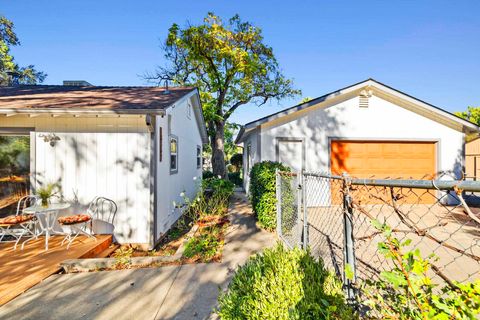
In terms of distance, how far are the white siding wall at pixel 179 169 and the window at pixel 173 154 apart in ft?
0.56

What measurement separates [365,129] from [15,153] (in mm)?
11140

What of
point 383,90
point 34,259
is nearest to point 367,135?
point 383,90

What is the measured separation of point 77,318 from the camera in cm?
289

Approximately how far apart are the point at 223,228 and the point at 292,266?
14.2 feet

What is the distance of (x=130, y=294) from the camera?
11.1 feet

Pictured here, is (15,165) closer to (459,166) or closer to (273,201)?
(273,201)

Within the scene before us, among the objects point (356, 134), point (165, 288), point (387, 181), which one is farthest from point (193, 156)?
point (387, 181)

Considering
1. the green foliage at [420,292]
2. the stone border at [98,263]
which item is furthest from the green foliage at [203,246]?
the green foliage at [420,292]

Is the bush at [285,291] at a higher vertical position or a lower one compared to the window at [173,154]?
lower

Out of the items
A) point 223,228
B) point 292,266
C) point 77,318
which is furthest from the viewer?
point 223,228

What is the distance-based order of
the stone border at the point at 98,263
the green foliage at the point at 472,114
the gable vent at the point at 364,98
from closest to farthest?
1. the stone border at the point at 98,263
2. the gable vent at the point at 364,98
3. the green foliage at the point at 472,114

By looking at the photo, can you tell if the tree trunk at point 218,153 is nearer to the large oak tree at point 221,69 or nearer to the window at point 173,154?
the large oak tree at point 221,69

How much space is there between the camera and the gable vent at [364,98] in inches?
357

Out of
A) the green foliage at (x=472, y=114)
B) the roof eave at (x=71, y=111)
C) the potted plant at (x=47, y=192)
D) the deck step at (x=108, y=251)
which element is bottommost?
the deck step at (x=108, y=251)
